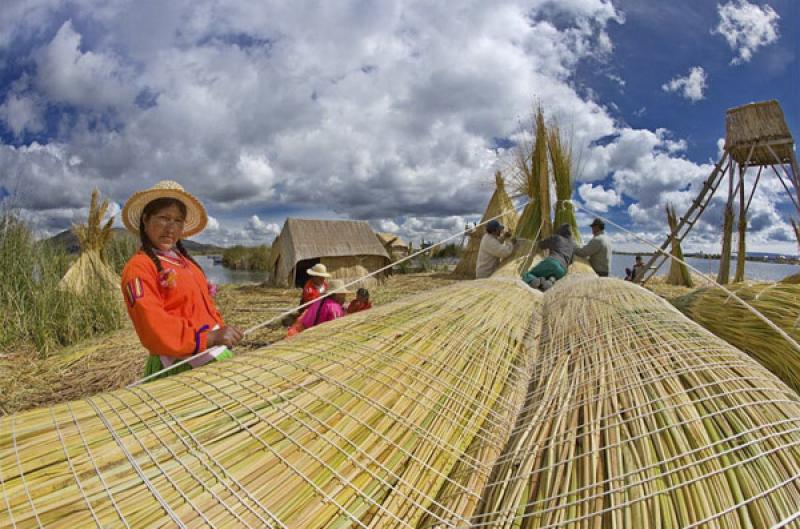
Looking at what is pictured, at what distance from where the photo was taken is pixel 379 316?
1.46 meters

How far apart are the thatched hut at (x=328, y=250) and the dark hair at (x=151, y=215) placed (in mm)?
7352

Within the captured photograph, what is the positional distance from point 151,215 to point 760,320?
286cm

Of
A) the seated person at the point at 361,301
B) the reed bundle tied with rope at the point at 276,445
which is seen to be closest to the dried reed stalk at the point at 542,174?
the seated person at the point at 361,301

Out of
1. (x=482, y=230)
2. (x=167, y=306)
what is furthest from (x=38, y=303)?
(x=482, y=230)

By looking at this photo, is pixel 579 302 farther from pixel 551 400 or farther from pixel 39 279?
pixel 39 279

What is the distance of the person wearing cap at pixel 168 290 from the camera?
1324mm

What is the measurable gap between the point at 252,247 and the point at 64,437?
68.8ft

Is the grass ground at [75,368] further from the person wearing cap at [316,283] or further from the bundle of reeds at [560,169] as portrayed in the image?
the bundle of reeds at [560,169]

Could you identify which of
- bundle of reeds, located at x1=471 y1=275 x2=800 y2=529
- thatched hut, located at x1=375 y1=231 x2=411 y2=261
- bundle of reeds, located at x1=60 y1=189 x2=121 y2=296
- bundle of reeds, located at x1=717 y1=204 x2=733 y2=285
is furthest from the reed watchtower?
thatched hut, located at x1=375 y1=231 x2=411 y2=261

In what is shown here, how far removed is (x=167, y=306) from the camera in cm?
146

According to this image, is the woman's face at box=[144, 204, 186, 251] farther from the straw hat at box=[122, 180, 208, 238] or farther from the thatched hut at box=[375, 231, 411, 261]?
the thatched hut at box=[375, 231, 411, 261]

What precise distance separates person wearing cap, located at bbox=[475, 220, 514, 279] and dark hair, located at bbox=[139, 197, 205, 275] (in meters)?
3.25

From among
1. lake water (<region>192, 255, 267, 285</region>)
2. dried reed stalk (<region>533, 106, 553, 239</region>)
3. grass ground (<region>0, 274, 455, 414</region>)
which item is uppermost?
dried reed stalk (<region>533, 106, 553, 239</region>)

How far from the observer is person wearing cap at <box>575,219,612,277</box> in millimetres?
4883
